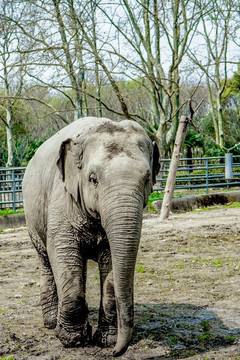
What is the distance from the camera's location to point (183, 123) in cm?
1416

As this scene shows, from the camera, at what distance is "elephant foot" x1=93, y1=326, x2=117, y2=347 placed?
4.98m

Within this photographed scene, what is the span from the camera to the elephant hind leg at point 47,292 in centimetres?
567

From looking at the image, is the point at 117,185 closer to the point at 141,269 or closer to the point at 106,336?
the point at 106,336

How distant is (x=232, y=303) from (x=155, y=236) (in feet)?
17.6

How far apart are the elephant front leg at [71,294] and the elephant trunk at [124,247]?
2.85ft

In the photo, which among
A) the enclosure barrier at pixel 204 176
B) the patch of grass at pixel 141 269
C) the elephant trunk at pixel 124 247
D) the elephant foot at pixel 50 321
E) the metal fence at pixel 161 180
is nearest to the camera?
the elephant trunk at pixel 124 247

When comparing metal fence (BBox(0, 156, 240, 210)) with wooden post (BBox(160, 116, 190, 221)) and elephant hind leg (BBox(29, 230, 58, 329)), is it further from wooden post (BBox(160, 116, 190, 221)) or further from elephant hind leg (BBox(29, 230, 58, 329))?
elephant hind leg (BBox(29, 230, 58, 329))

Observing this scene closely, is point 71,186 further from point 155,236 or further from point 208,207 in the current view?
point 208,207

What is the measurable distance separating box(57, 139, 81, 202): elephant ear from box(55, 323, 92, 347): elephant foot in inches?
48.2

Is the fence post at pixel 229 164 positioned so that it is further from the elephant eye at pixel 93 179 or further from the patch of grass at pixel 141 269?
the elephant eye at pixel 93 179

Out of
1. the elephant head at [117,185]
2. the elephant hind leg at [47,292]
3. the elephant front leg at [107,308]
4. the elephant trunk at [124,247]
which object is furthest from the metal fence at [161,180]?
the elephant trunk at [124,247]

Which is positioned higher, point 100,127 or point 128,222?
point 100,127

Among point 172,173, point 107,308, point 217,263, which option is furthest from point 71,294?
point 172,173

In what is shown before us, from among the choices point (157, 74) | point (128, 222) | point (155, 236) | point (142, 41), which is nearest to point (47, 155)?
point (128, 222)
